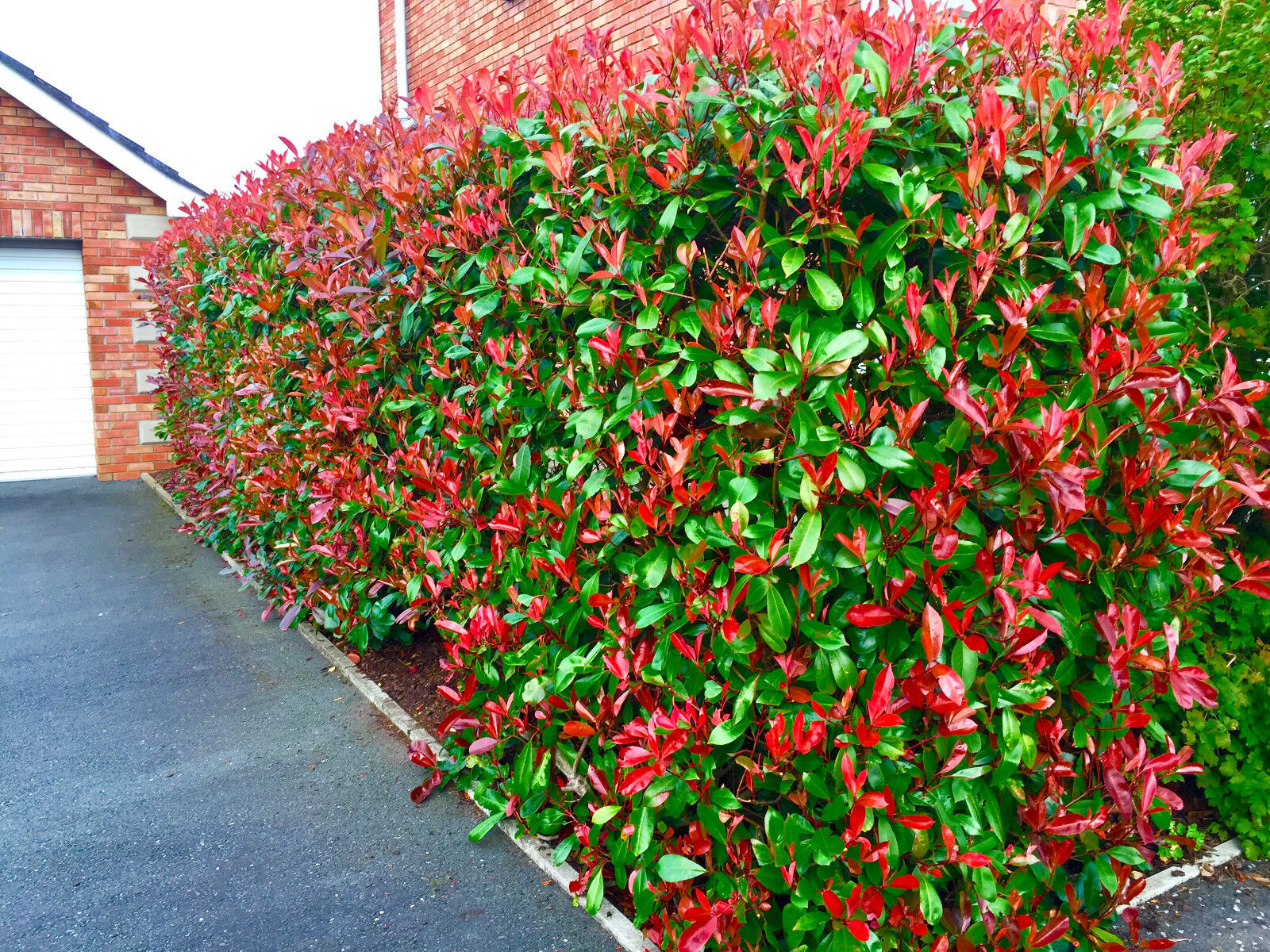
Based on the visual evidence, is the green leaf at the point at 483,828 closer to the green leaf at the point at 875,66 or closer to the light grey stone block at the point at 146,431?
the green leaf at the point at 875,66

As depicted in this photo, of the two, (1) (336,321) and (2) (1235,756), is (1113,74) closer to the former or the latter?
(2) (1235,756)

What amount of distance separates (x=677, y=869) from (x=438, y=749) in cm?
174

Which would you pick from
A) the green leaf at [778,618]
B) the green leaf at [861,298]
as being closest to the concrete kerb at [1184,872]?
the green leaf at [778,618]

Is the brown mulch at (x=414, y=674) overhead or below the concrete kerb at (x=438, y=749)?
overhead

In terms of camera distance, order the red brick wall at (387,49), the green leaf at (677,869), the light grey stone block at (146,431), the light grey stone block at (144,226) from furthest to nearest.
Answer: the red brick wall at (387,49), the light grey stone block at (146,431), the light grey stone block at (144,226), the green leaf at (677,869)

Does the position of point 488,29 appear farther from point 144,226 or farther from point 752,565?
point 752,565

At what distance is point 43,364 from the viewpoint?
10.3 metres

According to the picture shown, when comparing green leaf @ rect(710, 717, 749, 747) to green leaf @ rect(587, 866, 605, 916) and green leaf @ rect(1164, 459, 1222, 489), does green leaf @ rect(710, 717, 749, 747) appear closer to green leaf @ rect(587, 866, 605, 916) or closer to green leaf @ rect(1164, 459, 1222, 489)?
green leaf @ rect(587, 866, 605, 916)

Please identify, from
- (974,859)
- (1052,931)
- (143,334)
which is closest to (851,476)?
(974,859)

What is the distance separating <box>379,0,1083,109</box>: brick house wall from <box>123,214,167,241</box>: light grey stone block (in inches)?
126

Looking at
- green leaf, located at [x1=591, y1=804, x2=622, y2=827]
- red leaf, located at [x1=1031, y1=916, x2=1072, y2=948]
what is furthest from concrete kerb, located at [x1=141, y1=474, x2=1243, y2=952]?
red leaf, located at [x1=1031, y1=916, x2=1072, y2=948]

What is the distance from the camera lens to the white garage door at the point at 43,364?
33.0 ft

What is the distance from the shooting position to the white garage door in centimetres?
1005

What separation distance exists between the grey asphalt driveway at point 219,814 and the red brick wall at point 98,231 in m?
5.39
